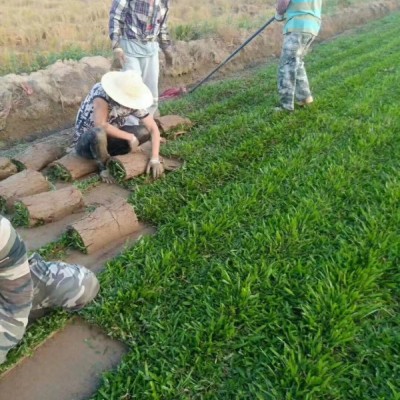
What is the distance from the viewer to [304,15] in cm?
523

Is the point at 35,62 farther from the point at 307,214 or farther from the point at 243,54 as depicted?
the point at 307,214

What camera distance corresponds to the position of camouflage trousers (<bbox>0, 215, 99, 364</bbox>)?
1998 millimetres

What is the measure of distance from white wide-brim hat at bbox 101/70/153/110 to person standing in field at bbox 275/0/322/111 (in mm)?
2078

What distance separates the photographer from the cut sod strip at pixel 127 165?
4051mm

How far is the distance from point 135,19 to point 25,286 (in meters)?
3.95

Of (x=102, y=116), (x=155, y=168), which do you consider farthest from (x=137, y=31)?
(x=155, y=168)

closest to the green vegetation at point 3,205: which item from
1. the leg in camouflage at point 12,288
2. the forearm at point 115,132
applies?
the forearm at point 115,132

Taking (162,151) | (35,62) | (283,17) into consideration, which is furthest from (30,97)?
(283,17)

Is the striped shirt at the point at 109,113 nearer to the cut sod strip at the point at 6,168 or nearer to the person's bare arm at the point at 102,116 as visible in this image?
the person's bare arm at the point at 102,116

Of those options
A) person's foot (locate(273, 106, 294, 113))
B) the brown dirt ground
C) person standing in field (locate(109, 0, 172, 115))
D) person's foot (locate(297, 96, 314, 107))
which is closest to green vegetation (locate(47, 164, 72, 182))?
person standing in field (locate(109, 0, 172, 115))

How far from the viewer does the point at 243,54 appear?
1023 cm

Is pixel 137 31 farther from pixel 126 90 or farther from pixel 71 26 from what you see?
pixel 71 26

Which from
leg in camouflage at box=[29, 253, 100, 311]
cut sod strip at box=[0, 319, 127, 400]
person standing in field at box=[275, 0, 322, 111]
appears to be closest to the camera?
cut sod strip at box=[0, 319, 127, 400]

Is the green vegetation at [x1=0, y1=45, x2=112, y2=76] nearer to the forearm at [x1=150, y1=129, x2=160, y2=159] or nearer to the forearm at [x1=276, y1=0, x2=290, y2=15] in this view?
the forearm at [x1=276, y1=0, x2=290, y2=15]
